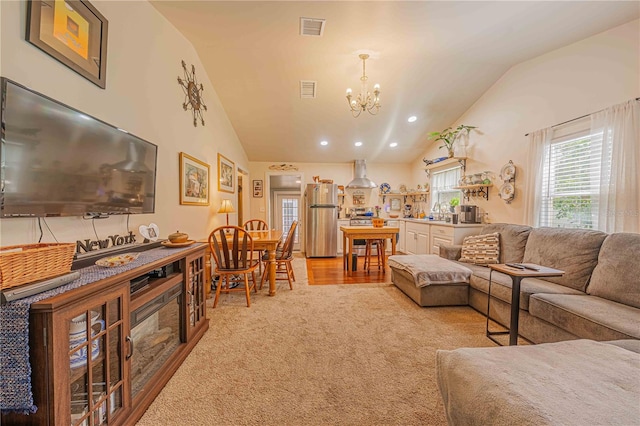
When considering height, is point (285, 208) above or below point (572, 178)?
below

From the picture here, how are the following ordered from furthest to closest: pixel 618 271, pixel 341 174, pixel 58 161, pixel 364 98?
pixel 341 174
pixel 364 98
pixel 618 271
pixel 58 161

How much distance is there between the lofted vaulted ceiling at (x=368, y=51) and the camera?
244cm

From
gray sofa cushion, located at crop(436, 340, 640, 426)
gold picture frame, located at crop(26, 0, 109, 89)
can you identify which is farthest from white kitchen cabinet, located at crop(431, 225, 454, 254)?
gold picture frame, located at crop(26, 0, 109, 89)

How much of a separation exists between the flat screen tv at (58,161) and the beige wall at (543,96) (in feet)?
14.5

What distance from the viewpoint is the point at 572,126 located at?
2.82 metres

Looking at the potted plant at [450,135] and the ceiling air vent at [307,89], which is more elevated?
the ceiling air vent at [307,89]

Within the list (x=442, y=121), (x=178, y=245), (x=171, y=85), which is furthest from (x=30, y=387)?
(x=442, y=121)

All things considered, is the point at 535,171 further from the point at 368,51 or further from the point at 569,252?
the point at 368,51

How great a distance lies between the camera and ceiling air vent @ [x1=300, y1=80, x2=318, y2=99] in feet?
12.6

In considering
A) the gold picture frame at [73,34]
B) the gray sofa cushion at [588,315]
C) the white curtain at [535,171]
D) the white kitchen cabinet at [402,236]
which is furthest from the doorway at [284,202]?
the gray sofa cushion at [588,315]

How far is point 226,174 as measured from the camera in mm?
4395

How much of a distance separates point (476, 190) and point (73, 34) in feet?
16.6

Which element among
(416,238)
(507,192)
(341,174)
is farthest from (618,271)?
(341,174)

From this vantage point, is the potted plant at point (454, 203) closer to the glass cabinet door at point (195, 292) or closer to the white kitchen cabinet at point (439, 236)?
the white kitchen cabinet at point (439, 236)
